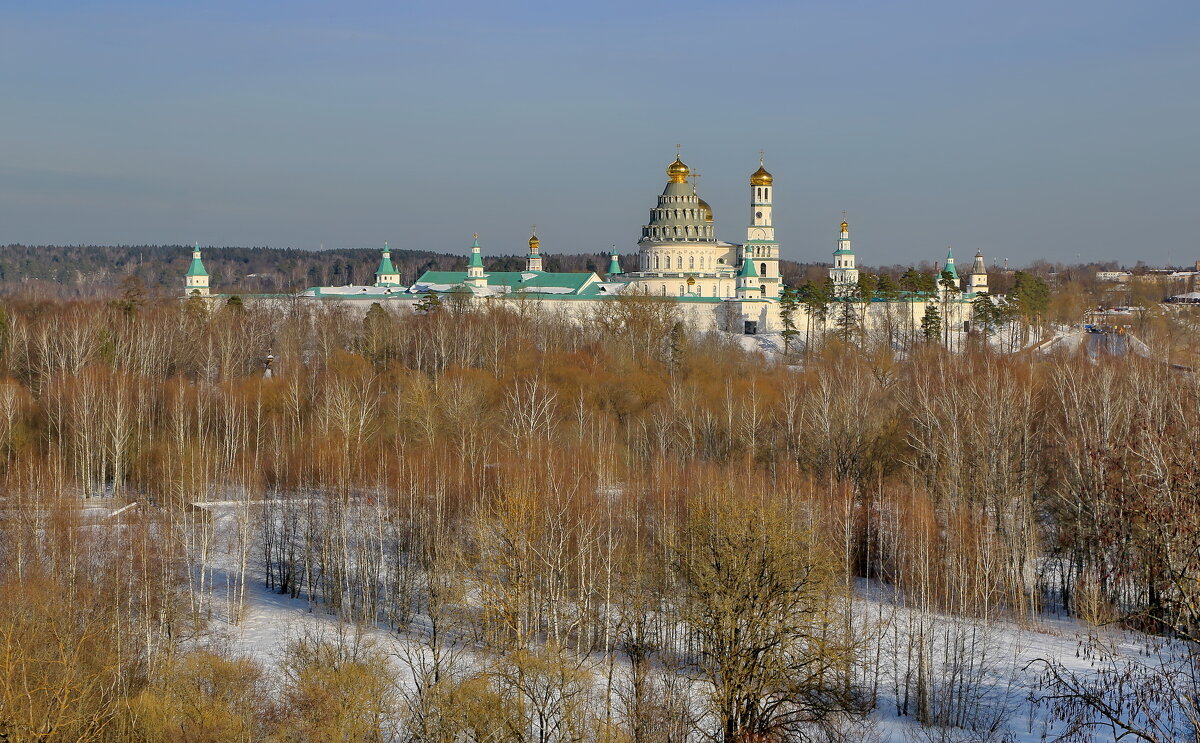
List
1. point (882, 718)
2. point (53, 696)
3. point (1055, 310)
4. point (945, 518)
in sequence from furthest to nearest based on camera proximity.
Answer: point (1055, 310) < point (945, 518) < point (882, 718) < point (53, 696)

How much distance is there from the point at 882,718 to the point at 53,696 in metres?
8.00

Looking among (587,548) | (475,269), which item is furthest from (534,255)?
(587,548)

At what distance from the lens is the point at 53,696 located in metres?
10.2

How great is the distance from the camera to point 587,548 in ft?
52.4

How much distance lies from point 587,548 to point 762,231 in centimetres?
3974

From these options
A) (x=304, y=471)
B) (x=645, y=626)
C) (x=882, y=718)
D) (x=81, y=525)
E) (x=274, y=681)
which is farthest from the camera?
(x=304, y=471)

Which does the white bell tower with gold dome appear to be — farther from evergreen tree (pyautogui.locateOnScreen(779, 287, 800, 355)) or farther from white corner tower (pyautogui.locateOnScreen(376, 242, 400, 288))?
white corner tower (pyautogui.locateOnScreen(376, 242, 400, 288))

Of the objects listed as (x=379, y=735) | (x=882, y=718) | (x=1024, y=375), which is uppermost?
(x=1024, y=375)

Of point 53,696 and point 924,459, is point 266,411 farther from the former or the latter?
point 53,696

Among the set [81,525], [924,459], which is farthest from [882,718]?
[81,525]

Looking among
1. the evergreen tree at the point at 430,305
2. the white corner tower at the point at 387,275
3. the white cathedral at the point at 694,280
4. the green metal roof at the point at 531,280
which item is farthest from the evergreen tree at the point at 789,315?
the white corner tower at the point at 387,275

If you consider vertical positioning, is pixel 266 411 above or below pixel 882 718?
above

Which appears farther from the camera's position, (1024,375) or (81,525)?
(1024,375)

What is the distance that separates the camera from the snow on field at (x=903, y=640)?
1291 cm
